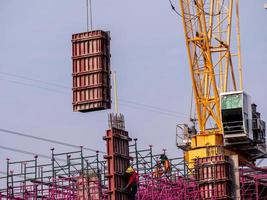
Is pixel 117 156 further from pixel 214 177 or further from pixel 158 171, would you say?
pixel 158 171

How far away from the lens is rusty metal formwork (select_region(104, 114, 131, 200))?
8331 cm

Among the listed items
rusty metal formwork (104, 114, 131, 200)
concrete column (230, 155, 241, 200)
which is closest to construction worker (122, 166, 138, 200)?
rusty metal formwork (104, 114, 131, 200)

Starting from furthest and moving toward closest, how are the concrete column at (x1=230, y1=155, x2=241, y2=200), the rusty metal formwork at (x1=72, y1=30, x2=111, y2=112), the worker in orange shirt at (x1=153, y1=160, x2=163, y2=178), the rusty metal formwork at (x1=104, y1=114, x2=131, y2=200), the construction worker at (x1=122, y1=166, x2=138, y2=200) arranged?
the worker in orange shirt at (x1=153, y1=160, x2=163, y2=178) → the concrete column at (x1=230, y1=155, x2=241, y2=200) → the construction worker at (x1=122, y1=166, x2=138, y2=200) → the rusty metal formwork at (x1=104, y1=114, x2=131, y2=200) → the rusty metal formwork at (x1=72, y1=30, x2=111, y2=112)

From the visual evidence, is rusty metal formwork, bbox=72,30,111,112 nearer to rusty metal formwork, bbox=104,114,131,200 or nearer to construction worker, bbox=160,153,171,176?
rusty metal formwork, bbox=104,114,131,200

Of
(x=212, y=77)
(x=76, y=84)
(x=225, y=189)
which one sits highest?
(x=212, y=77)

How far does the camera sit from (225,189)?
91875 millimetres

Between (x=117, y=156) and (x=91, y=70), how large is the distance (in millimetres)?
9236

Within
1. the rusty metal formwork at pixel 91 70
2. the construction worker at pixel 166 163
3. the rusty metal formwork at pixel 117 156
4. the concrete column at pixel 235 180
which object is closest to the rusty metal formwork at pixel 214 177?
the concrete column at pixel 235 180

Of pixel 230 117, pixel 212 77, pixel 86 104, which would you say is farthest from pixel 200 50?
pixel 86 104

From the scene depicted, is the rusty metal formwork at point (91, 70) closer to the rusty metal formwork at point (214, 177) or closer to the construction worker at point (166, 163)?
the rusty metal formwork at point (214, 177)

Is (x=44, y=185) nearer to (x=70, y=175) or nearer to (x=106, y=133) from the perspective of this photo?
(x=70, y=175)

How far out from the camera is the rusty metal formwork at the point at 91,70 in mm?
77250

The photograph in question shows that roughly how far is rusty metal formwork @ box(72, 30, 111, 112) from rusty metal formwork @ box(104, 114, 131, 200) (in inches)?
264

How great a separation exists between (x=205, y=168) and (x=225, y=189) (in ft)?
13.2
